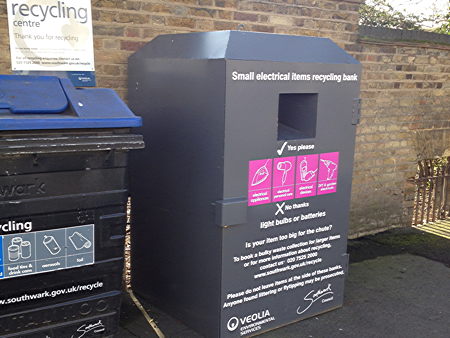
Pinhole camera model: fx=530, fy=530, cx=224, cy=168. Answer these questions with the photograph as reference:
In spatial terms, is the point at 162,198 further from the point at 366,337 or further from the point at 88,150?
the point at 366,337

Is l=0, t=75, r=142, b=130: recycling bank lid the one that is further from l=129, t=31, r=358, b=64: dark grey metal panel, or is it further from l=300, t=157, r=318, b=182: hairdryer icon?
l=300, t=157, r=318, b=182: hairdryer icon

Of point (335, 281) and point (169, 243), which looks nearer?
point (169, 243)

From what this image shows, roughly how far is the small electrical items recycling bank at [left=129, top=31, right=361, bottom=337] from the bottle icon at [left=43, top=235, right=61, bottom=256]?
0.86 metres

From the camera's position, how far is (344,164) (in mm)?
3592

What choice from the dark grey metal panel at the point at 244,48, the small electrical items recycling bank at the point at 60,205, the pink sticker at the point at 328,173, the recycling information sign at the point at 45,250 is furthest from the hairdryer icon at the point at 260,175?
the recycling information sign at the point at 45,250

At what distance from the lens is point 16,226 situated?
8.38ft

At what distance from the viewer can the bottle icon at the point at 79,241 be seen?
107 inches

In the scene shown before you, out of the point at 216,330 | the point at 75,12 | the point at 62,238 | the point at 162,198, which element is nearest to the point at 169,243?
the point at 162,198

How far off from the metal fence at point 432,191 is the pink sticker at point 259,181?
3.36 meters

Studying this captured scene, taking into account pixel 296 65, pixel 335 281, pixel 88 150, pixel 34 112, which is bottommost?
pixel 335 281

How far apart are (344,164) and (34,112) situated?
2017 mm

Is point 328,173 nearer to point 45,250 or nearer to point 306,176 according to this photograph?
point 306,176

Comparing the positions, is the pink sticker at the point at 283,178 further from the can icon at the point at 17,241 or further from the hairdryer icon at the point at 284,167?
the can icon at the point at 17,241
